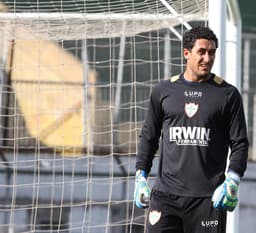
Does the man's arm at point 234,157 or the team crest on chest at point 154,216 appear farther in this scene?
the team crest on chest at point 154,216

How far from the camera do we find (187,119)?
400cm

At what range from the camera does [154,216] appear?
405 cm

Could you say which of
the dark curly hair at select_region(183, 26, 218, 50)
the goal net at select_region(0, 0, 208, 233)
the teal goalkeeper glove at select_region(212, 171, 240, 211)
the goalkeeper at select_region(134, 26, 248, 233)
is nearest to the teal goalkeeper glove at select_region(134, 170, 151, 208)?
the goalkeeper at select_region(134, 26, 248, 233)

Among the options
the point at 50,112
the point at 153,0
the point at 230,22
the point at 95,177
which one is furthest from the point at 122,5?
the point at 50,112

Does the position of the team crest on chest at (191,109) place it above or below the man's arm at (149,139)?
above

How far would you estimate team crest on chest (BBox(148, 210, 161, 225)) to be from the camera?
403cm

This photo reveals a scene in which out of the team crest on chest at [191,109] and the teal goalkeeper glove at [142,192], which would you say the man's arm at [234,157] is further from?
the teal goalkeeper glove at [142,192]

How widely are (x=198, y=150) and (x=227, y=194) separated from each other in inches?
9.7

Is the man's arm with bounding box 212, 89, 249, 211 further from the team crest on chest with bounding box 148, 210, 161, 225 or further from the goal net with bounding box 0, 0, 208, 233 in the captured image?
the goal net with bounding box 0, 0, 208, 233

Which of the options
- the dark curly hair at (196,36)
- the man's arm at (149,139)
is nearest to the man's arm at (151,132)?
the man's arm at (149,139)

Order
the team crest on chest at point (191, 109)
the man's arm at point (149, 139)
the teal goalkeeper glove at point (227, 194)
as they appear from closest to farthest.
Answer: the teal goalkeeper glove at point (227, 194)
the team crest on chest at point (191, 109)
the man's arm at point (149, 139)

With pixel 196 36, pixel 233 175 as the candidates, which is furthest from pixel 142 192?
pixel 196 36

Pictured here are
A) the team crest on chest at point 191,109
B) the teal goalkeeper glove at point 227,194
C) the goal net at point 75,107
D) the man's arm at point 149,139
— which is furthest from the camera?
the goal net at point 75,107

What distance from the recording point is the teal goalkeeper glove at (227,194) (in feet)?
12.7
